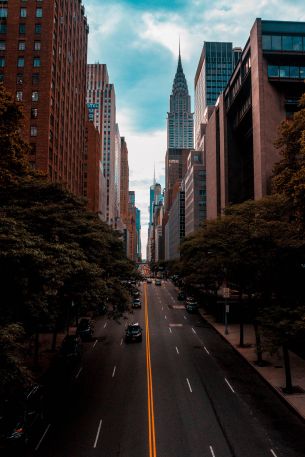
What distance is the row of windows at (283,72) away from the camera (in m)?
52.7

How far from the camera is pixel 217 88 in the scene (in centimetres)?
17600

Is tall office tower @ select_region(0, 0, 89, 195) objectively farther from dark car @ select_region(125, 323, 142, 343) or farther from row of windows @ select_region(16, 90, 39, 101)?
dark car @ select_region(125, 323, 142, 343)

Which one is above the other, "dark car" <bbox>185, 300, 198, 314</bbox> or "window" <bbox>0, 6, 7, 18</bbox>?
"window" <bbox>0, 6, 7, 18</bbox>

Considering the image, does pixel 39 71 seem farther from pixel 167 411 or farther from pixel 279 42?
pixel 167 411

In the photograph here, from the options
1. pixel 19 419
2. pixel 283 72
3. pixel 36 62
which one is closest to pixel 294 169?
pixel 19 419

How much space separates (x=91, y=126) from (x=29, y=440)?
344 ft

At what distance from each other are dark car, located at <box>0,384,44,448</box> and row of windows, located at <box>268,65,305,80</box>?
52.4 metres

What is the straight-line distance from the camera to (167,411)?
55.4ft

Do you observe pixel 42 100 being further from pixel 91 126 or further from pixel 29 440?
pixel 29 440

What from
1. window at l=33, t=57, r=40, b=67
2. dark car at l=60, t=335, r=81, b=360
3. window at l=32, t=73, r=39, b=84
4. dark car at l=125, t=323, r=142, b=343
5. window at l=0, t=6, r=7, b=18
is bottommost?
dark car at l=125, t=323, r=142, b=343

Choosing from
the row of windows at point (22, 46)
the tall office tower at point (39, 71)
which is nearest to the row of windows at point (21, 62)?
the tall office tower at point (39, 71)

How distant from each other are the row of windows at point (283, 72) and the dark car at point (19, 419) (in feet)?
172

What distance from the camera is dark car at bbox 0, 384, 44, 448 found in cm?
1293

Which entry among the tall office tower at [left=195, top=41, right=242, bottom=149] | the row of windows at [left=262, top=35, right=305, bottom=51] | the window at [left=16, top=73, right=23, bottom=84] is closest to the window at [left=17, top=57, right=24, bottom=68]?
the window at [left=16, top=73, right=23, bottom=84]
